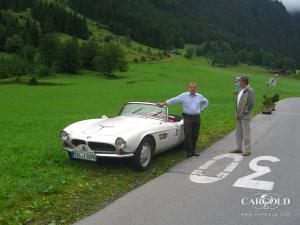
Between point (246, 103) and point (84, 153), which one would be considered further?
point (246, 103)

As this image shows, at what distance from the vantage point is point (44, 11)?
5822 inches

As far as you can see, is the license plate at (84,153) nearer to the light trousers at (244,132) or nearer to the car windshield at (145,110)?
the car windshield at (145,110)

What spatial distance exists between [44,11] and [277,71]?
89.6m

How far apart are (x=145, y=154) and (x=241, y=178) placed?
78.9 inches

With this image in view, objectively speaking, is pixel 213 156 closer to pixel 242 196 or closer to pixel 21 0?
pixel 242 196

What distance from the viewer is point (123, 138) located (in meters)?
8.27

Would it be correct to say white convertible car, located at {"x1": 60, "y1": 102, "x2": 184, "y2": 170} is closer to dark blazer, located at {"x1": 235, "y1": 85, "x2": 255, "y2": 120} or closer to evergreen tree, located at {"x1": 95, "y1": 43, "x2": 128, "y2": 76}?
dark blazer, located at {"x1": 235, "y1": 85, "x2": 255, "y2": 120}

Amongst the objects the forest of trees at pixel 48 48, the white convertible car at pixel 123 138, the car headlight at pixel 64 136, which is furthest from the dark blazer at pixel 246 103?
the forest of trees at pixel 48 48

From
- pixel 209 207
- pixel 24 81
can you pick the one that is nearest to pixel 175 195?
pixel 209 207

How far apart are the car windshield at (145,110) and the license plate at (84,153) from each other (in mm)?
2457

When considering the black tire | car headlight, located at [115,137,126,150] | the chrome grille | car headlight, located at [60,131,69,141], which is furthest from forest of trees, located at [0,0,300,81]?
car headlight, located at [115,137,126,150]

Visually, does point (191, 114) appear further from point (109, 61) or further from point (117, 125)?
point (109, 61)

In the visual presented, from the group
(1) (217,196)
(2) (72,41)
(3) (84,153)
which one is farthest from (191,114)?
(2) (72,41)

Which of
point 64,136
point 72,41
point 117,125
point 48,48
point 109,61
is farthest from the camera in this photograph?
point 72,41
